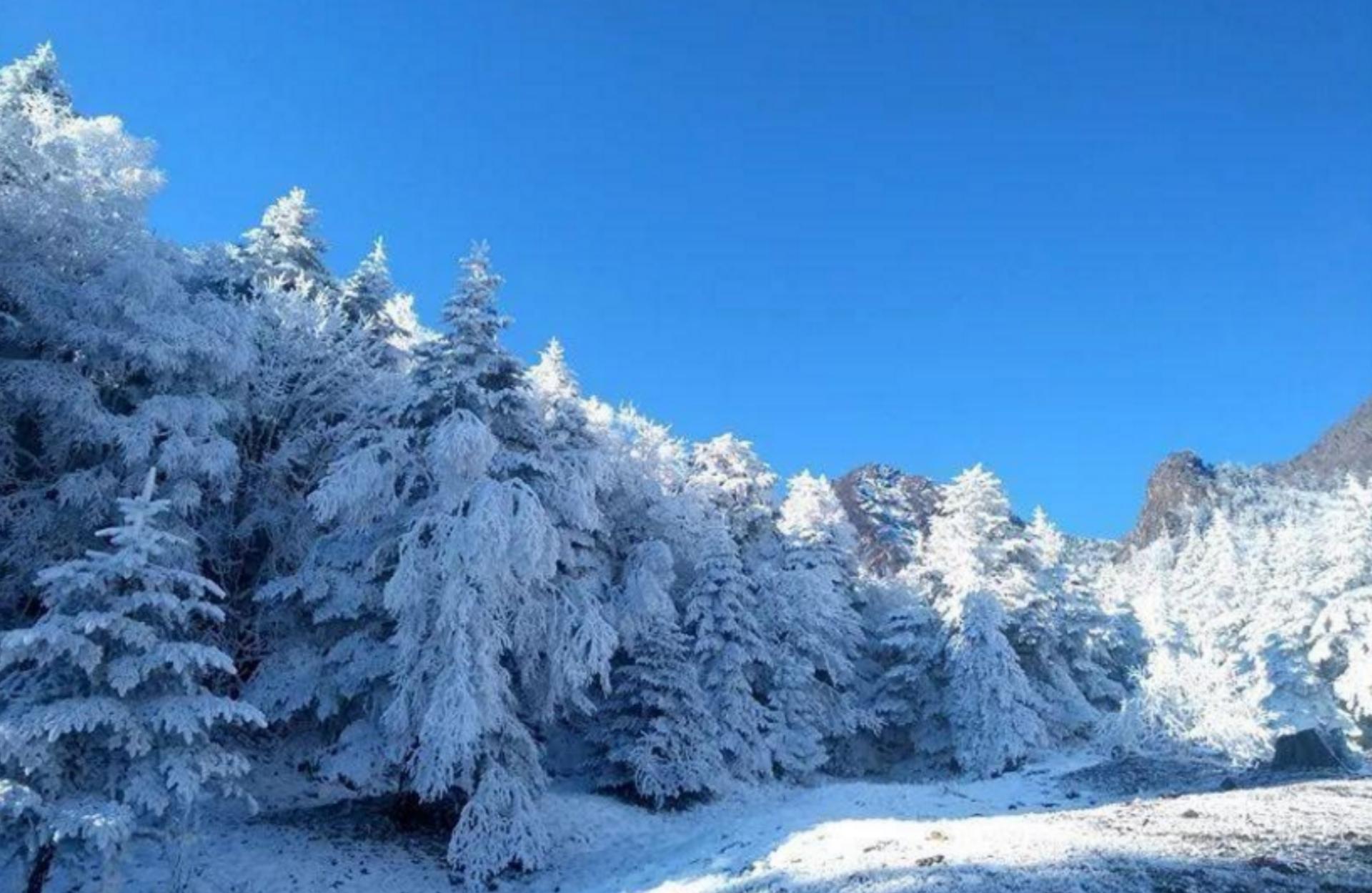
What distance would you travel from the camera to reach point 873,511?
61.7m

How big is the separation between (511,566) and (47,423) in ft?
34.4

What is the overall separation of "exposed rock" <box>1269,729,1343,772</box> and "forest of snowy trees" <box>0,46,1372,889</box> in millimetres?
4702

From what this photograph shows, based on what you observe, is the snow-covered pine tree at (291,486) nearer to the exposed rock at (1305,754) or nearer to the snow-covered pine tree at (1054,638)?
the exposed rock at (1305,754)

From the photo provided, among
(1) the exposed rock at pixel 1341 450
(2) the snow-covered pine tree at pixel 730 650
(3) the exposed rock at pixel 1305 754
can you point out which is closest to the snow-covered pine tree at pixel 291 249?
(2) the snow-covered pine tree at pixel 730 650

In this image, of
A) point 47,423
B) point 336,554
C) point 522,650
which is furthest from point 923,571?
point 47,423

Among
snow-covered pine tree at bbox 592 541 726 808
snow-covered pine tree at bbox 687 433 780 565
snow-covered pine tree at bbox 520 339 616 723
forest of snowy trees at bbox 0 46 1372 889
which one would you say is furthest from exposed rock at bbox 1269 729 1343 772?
snow-covered pine tree at bbox 687 433 780 565

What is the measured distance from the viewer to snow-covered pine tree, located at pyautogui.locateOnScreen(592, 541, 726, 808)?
67.2ft

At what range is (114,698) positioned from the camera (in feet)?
33.2

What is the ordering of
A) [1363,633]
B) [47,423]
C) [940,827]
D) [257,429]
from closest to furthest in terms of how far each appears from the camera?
1. [940,827]
2. [47,423]
3. [257,429]
4. [1363,633]

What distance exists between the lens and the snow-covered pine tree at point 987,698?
2644 centimetres

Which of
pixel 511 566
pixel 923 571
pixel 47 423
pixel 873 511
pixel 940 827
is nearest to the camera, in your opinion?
pixel 940 827

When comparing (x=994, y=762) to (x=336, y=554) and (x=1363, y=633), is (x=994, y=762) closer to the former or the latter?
(x=1363, y=633)

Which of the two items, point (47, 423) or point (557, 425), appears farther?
point (557, 425)

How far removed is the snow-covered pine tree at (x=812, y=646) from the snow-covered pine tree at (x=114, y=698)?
18.5m
